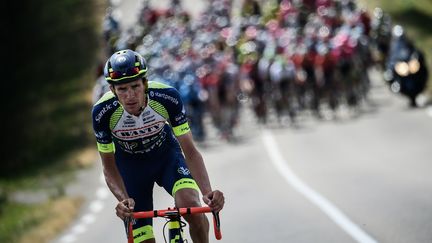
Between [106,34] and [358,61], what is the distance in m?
9.78

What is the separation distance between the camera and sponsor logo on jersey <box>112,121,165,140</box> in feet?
30.6

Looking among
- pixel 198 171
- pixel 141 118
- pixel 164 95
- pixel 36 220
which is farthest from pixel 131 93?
pixel 36 220

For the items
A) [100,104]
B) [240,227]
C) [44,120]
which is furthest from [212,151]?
[100,104]

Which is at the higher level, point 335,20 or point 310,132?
point 335,20

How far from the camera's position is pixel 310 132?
2916 cm

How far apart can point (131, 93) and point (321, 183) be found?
36.7ft

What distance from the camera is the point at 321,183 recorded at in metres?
19.5

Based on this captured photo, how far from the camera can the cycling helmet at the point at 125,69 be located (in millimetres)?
8469

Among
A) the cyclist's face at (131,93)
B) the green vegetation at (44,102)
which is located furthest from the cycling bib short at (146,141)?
the green vegetation at (44,102)

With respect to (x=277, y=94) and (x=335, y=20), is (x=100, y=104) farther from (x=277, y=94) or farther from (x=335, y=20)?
(x=335, y=20)

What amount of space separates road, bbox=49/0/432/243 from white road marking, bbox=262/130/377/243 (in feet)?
0.06

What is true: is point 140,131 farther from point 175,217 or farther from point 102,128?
point 175,217

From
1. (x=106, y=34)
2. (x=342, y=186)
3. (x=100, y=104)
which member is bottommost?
(x=342, y=186)

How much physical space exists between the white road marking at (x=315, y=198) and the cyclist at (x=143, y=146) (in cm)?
360
